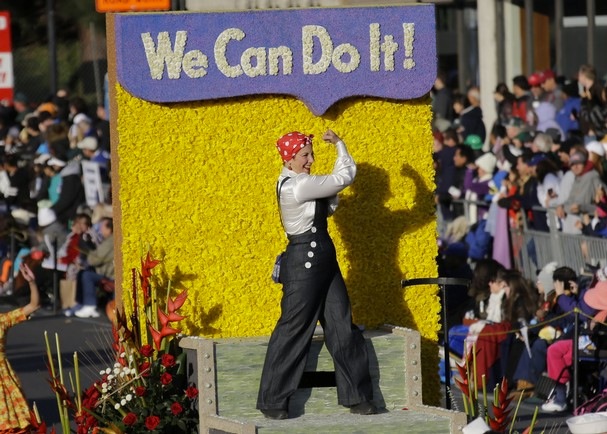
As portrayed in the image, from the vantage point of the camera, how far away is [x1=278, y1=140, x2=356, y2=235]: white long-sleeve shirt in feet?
31.3

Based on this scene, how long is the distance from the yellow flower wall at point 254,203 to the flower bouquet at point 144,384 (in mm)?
220

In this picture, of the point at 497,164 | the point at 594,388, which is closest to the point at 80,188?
the point at 497,164

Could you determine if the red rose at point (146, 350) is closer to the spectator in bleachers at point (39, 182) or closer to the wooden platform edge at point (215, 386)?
the wooden platform edge at point (215, 386)

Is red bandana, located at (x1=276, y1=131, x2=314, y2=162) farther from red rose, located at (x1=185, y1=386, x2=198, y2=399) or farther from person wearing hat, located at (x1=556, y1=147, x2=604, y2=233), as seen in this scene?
person wearing hat, located at (x1=556, y1=147, x2=604, y2=233)

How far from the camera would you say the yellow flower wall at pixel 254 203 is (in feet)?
33.5

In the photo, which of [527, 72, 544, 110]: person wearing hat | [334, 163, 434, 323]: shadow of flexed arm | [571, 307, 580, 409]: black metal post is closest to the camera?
[334, 163, 434, 323]: shadow of flexed arm

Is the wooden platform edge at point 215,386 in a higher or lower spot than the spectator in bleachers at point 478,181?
lower

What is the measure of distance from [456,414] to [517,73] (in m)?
17.2

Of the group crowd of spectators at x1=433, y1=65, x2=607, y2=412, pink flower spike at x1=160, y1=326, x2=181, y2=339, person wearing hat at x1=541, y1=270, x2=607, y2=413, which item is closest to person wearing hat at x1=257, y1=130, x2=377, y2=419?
pink flower spike at x1=160, y1=326, x2=181, y2=339

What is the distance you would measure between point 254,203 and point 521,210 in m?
7.08

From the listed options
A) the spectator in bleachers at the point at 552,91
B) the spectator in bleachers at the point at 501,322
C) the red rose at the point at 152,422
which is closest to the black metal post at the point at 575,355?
the spectator in bleachers at the point at 501,322

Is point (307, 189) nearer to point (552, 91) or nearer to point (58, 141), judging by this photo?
point (552, 91)

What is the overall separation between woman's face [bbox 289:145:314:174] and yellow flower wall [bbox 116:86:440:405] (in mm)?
680

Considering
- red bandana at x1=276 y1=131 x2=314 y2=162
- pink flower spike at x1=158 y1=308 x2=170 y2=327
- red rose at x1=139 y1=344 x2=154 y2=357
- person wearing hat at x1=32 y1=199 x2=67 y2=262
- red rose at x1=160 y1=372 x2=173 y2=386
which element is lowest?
red rose at x1=160 y1=372 x2=173 y2=386
